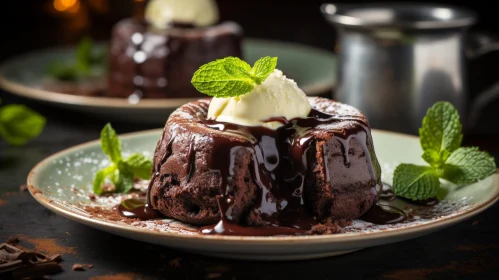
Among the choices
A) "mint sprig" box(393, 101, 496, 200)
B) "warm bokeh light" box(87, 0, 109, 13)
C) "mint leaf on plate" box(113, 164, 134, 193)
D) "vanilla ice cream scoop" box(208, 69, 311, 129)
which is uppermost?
"vanilla ice cream scoop" box(208, 69, 311, 129)

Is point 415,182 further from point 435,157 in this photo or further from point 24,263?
point 24,263

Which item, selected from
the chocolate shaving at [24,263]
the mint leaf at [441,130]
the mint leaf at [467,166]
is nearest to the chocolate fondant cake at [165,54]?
the mint leaf at [441,130]

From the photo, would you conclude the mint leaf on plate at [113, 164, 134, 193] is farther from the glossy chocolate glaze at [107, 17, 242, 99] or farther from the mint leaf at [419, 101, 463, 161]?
the glossy chocolate glaze at [107, 17, 242, 99]

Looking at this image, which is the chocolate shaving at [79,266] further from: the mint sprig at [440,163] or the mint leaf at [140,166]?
the mint sprig at [440,163]

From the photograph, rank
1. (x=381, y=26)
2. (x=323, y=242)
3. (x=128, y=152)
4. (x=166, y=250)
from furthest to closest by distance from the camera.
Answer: (x=381, y=26) → (x=128, y=152) → (x=166, y=250) → (x=323, y=242)

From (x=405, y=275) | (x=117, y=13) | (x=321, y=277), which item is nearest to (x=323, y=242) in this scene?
(x=321, y=277)

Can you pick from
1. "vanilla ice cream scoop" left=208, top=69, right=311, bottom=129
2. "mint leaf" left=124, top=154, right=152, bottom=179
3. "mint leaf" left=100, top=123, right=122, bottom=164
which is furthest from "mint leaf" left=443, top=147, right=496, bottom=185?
"mint leaf" left=100, top=123, right=122, bottom=164

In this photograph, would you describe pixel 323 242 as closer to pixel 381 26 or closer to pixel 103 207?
pixel 103 207
